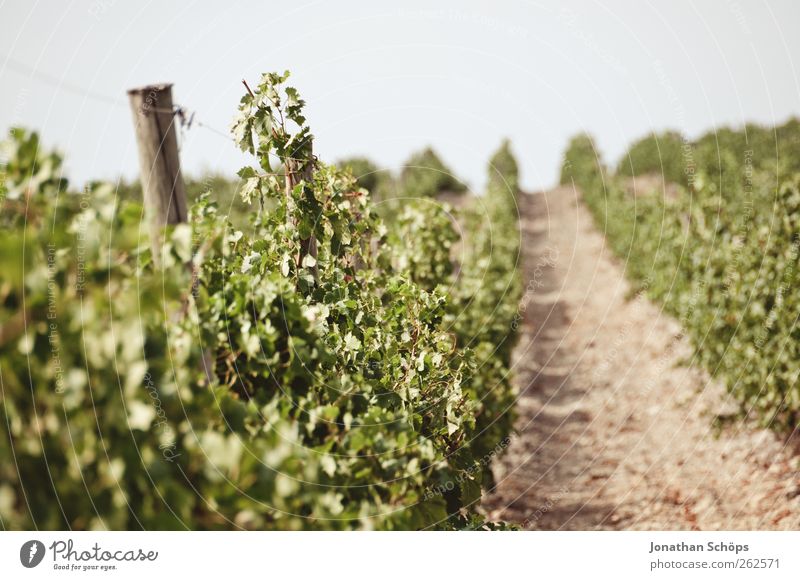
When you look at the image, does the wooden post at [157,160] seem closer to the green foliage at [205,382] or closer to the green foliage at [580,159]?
the green foliage at [205,382]

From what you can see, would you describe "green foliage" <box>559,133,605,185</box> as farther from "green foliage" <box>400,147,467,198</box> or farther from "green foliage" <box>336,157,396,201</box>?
"green foliage" <box>336,157,396,201</box>

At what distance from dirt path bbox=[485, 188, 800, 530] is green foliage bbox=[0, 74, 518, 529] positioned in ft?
9.59

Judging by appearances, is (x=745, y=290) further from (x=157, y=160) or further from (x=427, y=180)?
(x=427, y=180)

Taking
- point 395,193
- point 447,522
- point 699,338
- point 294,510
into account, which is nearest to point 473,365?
point 447,522

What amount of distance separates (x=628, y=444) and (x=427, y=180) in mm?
24601

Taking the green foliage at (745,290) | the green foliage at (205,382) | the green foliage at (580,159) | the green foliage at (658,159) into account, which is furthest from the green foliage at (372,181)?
the green foliage at (205,382)

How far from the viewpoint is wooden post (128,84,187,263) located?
2.23 m

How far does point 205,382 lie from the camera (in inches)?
83.4

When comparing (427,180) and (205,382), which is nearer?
(205,382)

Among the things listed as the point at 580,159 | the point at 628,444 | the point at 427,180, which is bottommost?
the point at 628,444

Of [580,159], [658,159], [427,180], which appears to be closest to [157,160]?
[427,180]

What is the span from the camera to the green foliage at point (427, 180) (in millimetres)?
28984

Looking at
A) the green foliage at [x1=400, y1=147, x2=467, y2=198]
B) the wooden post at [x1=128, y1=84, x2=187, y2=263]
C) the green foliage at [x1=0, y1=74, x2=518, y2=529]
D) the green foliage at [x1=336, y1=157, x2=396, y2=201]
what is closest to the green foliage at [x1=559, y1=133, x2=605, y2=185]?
the green foliage at [x1=400, y1=147, x2=467, y2=198]
